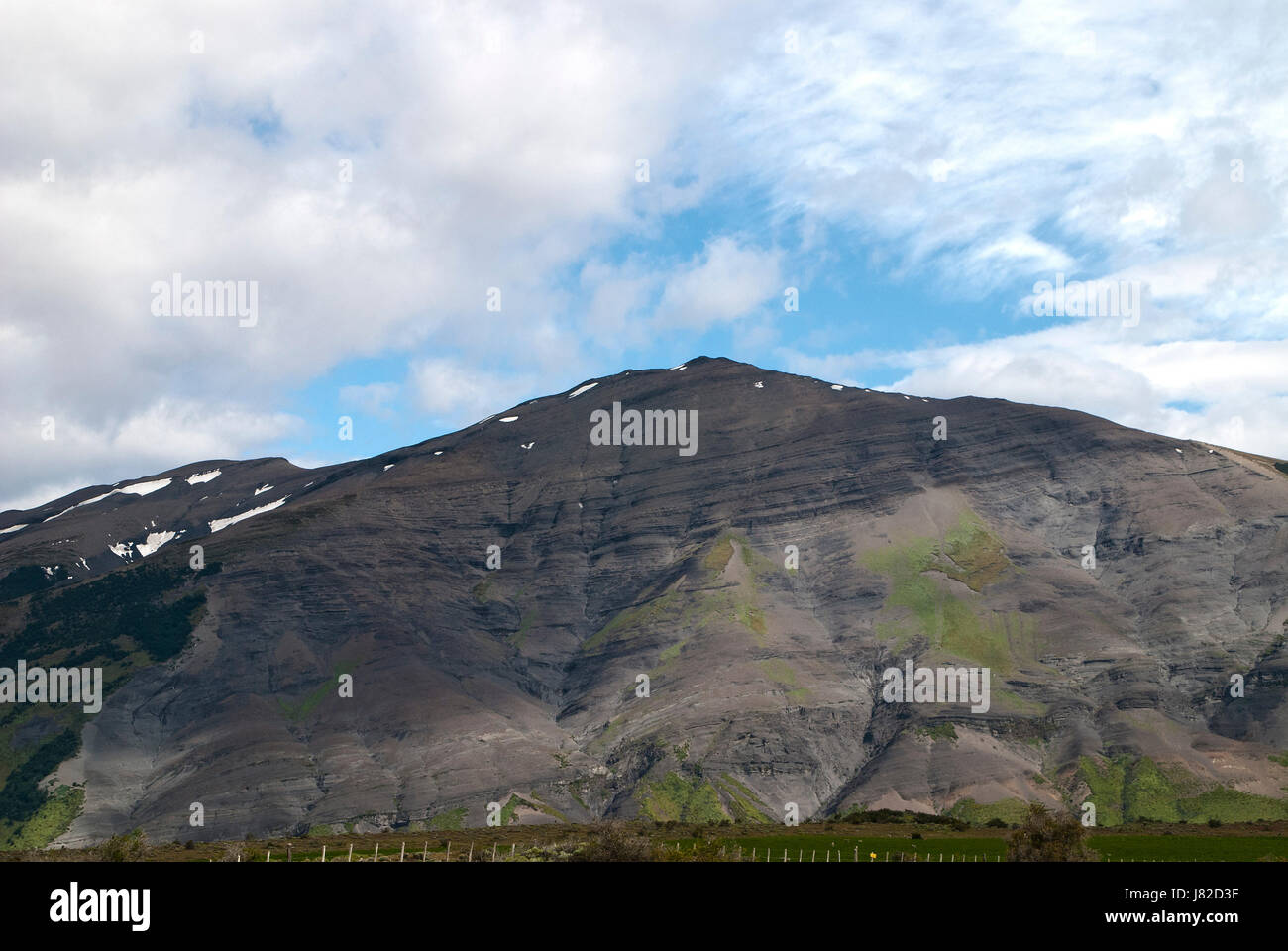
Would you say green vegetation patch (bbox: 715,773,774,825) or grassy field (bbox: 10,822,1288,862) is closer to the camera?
grassy field (bbox: 10,822,1288,862)

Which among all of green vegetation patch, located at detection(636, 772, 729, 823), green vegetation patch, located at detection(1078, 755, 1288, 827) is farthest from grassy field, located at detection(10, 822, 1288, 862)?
green vegetation patch, located at detection(636, 772, 729, 823)

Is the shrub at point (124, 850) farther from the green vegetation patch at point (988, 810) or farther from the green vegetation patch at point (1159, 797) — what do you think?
the green vegetation patch at point (1159, 797)

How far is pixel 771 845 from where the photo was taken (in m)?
107

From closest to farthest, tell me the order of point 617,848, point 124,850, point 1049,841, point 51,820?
point 617,848 < point 1049,841 < point 124,850 < point 51,820

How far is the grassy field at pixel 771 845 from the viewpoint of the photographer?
9231 cm

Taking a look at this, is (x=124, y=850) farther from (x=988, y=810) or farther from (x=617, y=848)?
(x=988, y=810)

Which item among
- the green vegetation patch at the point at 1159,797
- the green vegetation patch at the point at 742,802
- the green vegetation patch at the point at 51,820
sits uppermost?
the green vegetation patch at the point at 1159,797

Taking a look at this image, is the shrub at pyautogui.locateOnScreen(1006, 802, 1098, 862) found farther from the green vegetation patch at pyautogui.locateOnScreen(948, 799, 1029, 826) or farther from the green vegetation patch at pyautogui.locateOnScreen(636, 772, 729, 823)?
the green vegetation patch at pyautogui.locateOnScreen(636, 772, 729, 823)

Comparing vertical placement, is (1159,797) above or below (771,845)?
below

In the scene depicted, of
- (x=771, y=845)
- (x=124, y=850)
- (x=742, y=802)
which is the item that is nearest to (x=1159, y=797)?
(x=742, y=802)

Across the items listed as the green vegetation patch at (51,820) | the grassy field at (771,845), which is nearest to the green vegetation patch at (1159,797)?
the grassy field at (771,845)

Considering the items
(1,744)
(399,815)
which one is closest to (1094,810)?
(399,815)

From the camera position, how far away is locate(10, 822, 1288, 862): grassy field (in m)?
92.3

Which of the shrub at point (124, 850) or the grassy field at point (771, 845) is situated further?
the grassy field at point (771, 845)
